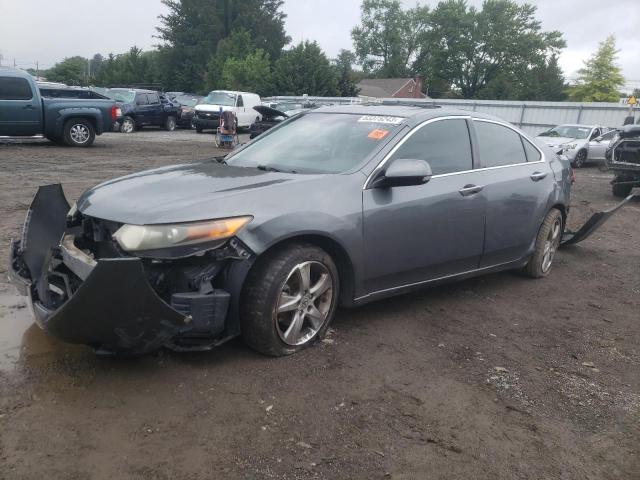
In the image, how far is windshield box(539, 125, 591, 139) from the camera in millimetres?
19531

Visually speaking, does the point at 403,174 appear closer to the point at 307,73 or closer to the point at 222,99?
the point at 222,99

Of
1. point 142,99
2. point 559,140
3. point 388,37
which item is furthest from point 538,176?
point 388,37

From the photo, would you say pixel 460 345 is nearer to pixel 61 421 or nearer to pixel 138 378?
pixel 138 378

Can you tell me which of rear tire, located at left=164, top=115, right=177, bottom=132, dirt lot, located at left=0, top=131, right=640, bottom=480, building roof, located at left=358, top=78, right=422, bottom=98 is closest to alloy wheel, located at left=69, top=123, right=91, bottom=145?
rear tire, located at left=164, top=115, right=177, bottom=132

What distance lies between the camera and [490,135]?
507 centimetres

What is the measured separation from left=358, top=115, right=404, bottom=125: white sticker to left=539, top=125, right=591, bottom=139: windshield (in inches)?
670

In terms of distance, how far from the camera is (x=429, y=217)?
14.0 feet

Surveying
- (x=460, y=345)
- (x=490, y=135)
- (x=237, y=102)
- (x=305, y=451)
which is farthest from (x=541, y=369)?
(x=237, y=102)

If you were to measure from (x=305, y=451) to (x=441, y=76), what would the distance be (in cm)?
7799

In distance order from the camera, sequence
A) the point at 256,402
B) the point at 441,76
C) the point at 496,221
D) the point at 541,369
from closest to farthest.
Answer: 1. the point at 256,402
2. the point at 541,369
3. the point at 496,221
4. the point at 441,76

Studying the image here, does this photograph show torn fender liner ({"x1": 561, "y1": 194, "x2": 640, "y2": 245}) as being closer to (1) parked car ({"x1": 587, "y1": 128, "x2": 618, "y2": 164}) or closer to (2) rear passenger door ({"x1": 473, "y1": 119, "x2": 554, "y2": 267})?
(2) rear passenger door ({"x1": 473, "y1": 119, "x2": 554, "y2": 267})

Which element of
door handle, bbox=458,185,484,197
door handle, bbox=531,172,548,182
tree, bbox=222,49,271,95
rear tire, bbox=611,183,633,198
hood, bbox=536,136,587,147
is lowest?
rear tire, bbox=611,183,633,198

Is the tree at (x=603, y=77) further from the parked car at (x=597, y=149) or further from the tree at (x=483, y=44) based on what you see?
the parked car at (x=597, y=149)

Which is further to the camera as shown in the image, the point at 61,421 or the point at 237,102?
the point at 237,102
